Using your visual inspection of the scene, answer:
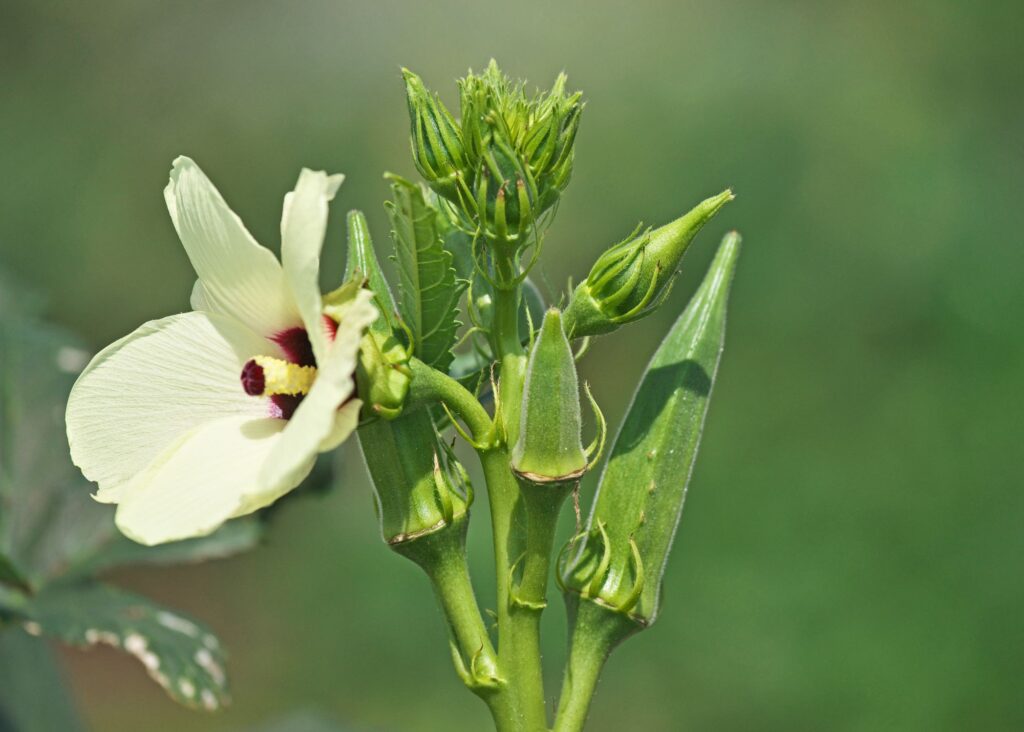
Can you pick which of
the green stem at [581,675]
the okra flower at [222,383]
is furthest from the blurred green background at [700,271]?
the okra flower at [222,383]

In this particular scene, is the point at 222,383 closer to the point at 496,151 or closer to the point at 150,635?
the point at 496,151

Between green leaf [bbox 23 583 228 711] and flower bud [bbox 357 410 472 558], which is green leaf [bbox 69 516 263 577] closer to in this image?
green leaf [bbox 23 583 228 711]

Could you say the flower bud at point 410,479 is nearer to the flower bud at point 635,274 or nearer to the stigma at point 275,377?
the stigma at point 275,377

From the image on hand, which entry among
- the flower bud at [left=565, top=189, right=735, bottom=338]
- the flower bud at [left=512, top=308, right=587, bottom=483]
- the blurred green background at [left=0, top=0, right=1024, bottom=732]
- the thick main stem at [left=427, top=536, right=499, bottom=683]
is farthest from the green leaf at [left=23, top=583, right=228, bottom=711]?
the blurred green background at [left=0, top=0, right=1024, bottom=732]

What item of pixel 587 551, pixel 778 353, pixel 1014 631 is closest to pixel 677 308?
pixel 778 353

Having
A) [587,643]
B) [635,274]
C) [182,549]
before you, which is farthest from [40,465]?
[635,274]

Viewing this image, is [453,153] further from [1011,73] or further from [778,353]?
[1011,73]
